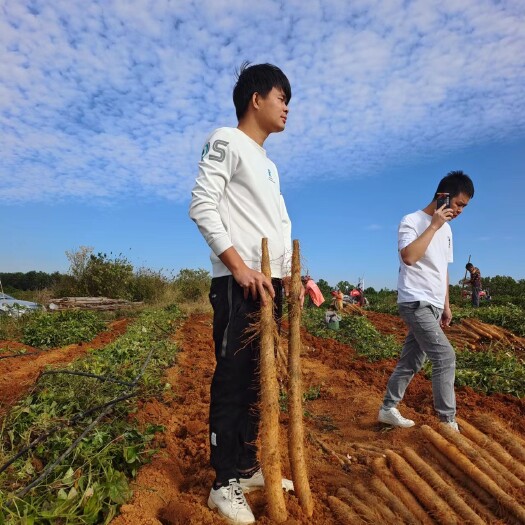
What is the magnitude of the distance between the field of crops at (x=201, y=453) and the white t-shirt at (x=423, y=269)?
0.93 m

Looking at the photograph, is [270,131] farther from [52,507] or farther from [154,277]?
[154,277]

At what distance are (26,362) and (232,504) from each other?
647 cm

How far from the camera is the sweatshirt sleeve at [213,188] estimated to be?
2.10 m

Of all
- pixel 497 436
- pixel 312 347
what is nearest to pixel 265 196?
pixel 497 436

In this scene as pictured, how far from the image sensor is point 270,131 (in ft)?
7.97

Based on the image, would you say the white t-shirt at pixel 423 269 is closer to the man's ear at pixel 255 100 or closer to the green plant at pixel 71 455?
the man's ear at pixel 255 100

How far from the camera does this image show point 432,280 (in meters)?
3.41

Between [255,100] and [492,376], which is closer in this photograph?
[255,100]

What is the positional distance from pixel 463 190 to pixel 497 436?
69.4 inches

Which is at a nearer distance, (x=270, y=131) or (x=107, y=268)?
(x=270, y=131)

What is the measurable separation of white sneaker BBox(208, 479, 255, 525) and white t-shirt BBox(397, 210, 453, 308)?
1941mm

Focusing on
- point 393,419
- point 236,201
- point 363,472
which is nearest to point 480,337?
point 393,419

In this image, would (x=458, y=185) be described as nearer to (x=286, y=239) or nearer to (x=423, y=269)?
(x=423, y=269)

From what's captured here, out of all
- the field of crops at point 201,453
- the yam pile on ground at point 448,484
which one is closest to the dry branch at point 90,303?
the field of crops at point 201,453
